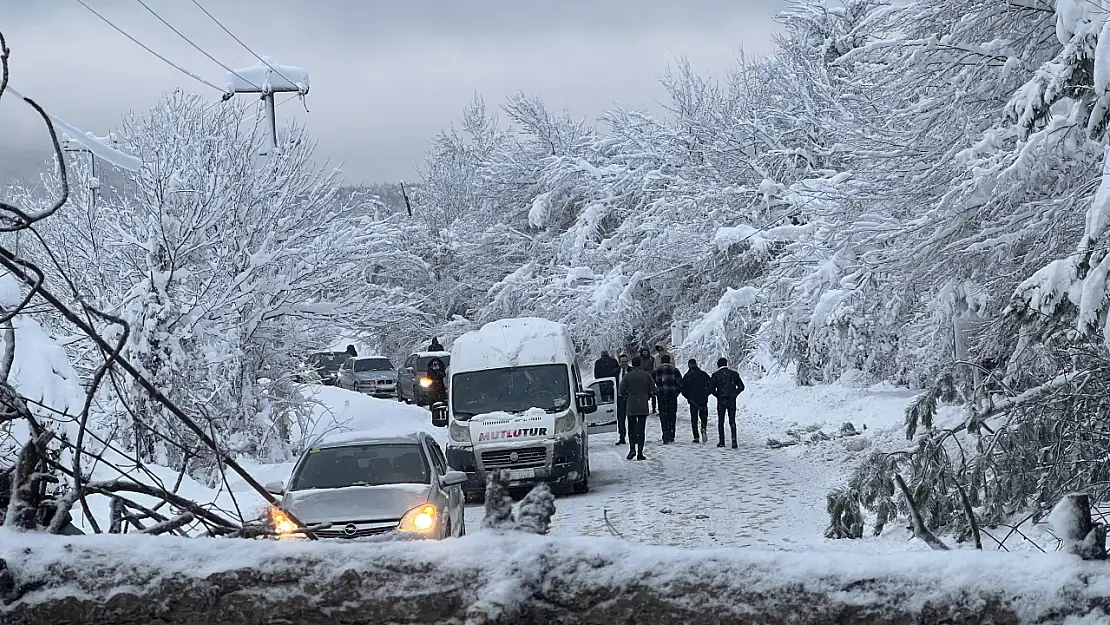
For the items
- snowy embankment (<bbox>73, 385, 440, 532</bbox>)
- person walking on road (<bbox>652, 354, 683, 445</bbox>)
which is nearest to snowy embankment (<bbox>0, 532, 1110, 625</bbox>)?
snowy embankment (<bbox>73, 385, 440, 532</bbox>)

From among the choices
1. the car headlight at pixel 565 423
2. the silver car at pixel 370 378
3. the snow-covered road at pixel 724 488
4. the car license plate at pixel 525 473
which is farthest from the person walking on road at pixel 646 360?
the silver car at pixel 370 378

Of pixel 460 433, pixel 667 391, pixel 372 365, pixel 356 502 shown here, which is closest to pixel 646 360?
pixel 667 391

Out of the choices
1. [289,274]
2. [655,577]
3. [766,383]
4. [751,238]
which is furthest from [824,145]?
[655,577]

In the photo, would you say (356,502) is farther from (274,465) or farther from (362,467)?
(274,465)

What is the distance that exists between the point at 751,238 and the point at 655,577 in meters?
26.5

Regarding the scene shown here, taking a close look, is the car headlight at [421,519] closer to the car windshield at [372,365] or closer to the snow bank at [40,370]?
the snow bank at [40,370]

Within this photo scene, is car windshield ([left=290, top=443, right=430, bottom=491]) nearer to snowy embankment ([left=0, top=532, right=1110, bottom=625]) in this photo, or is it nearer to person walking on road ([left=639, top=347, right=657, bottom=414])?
snowy embankment ([left=0, top=532, right=1110, bottom=625])

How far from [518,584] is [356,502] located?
7.23 metres

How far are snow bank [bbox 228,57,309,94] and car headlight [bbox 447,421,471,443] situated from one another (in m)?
10.7

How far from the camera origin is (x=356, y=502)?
970 cm

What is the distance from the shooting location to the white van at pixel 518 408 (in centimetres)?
1559

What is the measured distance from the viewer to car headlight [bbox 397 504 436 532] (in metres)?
9.38

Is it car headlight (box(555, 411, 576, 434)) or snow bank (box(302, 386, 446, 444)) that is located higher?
snow bank (box(302, 386, 446, 444))

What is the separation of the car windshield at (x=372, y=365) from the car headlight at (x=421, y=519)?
32235mm
